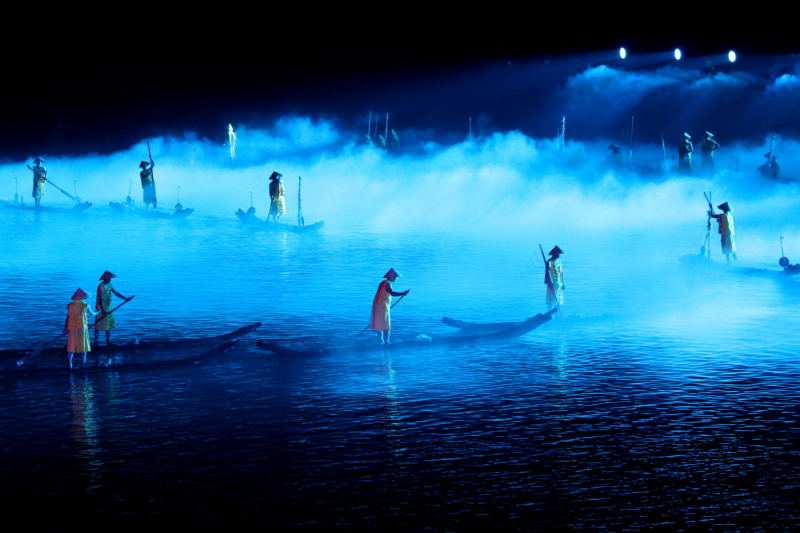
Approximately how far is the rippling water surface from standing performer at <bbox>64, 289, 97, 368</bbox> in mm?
541

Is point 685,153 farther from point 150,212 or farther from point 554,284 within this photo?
point 150,212

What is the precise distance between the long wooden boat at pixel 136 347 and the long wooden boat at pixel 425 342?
1.32 metres

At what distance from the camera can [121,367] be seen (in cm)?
1761

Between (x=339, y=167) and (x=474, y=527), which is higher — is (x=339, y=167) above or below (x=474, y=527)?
above

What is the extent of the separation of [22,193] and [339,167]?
23779mm

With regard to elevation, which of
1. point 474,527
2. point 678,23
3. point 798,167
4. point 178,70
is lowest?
point 474,527

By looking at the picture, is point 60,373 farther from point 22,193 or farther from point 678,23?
point 22,193

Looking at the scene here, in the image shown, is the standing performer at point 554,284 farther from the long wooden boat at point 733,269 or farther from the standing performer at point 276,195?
the standing performer at point 276,195

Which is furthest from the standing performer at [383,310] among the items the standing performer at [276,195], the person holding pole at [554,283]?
the standing performer at [276,195]

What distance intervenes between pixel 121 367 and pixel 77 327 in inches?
43.2

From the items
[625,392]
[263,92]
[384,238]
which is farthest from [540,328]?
[263,92]

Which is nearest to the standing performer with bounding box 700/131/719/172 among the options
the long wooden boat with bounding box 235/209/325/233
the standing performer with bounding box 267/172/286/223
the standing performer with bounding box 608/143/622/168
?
the standing performer with bounding box 608/143/622/168

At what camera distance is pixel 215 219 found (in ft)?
156

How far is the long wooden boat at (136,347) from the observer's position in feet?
59.4
